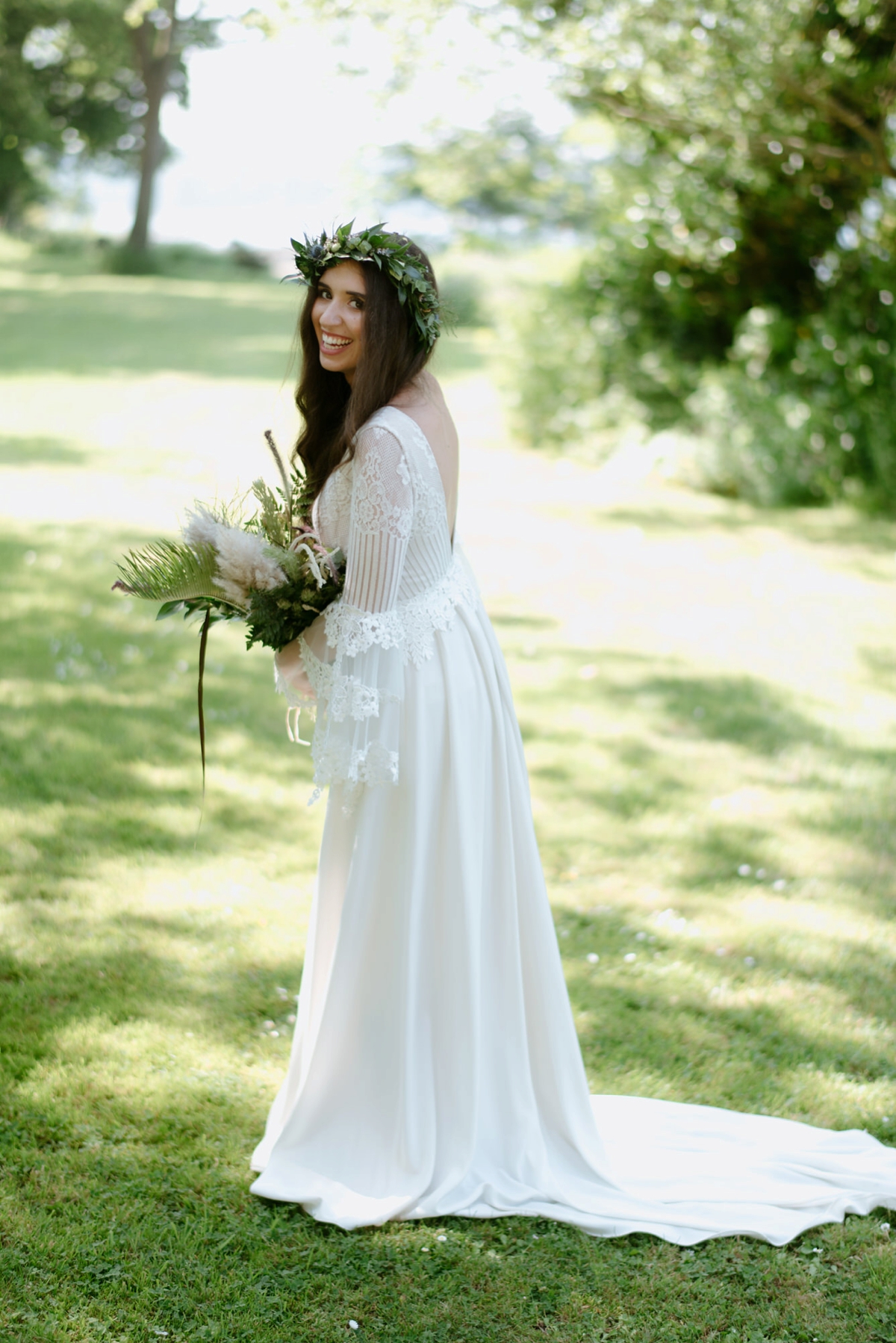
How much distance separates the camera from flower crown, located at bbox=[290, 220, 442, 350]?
2885 millimetres

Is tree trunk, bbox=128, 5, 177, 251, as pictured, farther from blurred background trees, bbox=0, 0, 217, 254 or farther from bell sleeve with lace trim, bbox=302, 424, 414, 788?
bell sleeve with lace trim, bbox=302, 424, 414, 788

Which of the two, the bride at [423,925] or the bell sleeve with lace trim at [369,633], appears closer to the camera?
the bell sleeve with lace trim at [369,633]

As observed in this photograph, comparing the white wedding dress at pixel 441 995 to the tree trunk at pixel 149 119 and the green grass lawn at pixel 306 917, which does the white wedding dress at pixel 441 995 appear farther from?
the tree trunk at pixel 149 119

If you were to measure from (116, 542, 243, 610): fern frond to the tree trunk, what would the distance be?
35.9 meters

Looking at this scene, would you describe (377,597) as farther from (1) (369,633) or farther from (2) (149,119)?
(2) (149,119)

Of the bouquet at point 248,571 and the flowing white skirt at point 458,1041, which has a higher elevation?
the bouquet at point 248,571

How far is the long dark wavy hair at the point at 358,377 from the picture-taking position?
290 centimetres

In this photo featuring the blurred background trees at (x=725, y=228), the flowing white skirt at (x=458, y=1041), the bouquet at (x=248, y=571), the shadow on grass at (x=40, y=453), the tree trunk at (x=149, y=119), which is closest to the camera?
the bouquet at (x=248, y=571)

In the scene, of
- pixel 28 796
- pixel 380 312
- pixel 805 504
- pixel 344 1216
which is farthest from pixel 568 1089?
pixel 805 504

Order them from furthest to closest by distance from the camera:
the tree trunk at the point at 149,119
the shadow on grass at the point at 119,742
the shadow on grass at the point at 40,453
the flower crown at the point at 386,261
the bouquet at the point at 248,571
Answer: the tree trunk at the point at 149,119
the shadow on grass at the point at 40,453
the shadow on grass at the point at 119,742
the flower crown at the point at 386,261
the bouquet at the point at 248,571

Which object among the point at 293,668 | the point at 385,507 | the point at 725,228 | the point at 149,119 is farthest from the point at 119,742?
the point at 149,119

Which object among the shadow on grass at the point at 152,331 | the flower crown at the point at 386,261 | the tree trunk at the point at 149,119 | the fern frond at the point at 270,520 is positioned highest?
the tree trunk at the point at 149,119

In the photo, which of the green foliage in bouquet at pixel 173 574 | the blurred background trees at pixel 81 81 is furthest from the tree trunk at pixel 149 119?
the green foliage in bouquet at pixel 173 574

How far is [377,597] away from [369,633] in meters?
0.09
